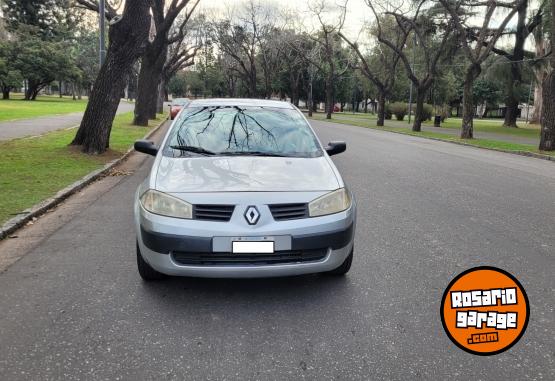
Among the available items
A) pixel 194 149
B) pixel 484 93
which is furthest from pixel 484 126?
pixel 194 149

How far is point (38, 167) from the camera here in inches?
392

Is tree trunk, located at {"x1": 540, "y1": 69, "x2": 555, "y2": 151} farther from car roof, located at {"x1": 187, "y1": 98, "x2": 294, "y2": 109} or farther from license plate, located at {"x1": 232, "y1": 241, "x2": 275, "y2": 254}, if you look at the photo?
license plate, located at {"x1": 232, "y1": 241, "x2": 275, "y2": 254}

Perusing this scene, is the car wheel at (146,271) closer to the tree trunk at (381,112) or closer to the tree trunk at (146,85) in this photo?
the tree trunk at (146,85)

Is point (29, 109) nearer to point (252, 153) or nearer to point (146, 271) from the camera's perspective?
point (252, 153)

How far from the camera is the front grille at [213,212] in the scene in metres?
3.67

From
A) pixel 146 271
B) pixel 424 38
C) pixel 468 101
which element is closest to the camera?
pixel 146 271

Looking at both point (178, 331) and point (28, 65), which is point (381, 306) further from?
point (28, 65)

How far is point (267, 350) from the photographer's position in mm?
3195

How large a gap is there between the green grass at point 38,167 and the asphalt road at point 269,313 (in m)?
1.25

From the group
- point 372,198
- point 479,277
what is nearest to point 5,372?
point 479,277

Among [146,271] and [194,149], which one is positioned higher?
[194,149]

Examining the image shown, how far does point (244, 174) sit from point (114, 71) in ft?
29.8

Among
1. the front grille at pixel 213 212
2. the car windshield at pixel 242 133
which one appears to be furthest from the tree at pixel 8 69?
the front grille at pixel 213 212

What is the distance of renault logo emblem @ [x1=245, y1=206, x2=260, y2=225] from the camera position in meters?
3.64
